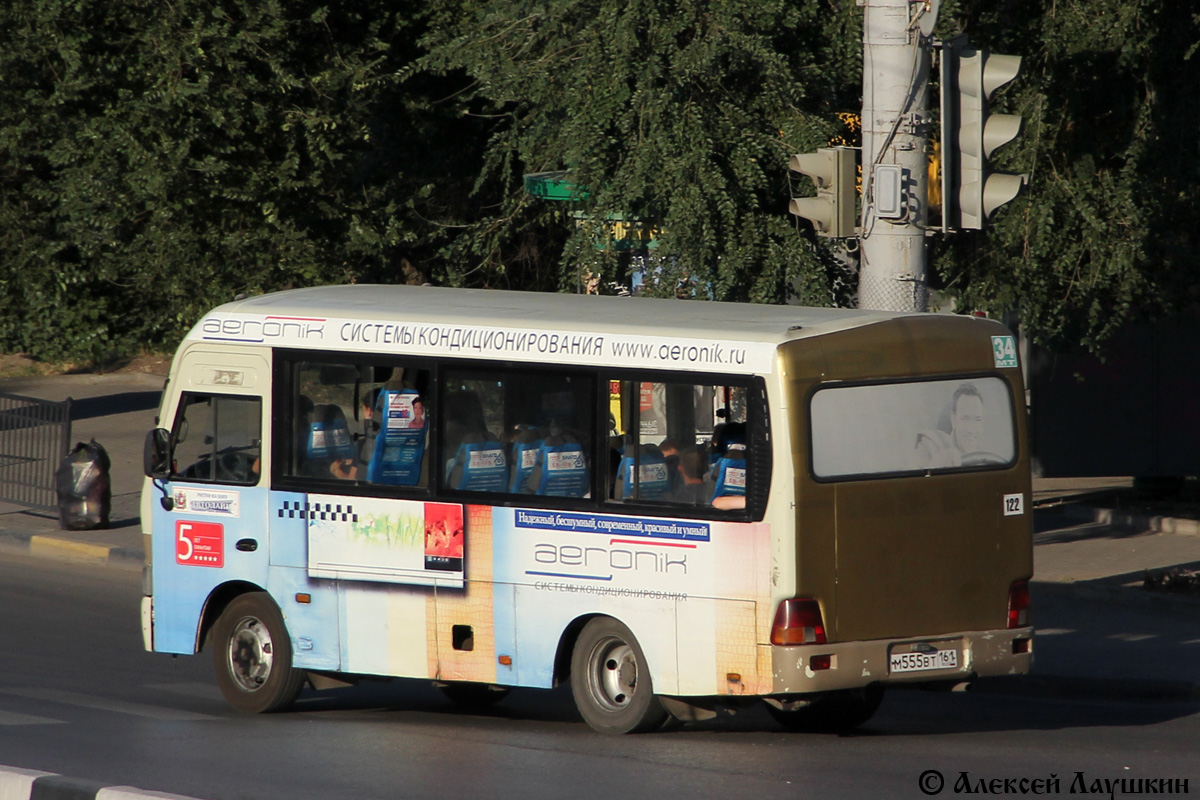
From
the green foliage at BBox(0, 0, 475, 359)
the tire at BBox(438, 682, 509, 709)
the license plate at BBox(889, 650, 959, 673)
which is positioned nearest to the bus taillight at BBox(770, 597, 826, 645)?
the license plate at BBox(889, 650, 959, 673)

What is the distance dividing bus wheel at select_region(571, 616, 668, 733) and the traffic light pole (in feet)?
10.4

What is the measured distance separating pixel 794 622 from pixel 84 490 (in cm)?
1090

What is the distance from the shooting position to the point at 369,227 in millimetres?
22500

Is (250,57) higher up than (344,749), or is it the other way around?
(250,57)

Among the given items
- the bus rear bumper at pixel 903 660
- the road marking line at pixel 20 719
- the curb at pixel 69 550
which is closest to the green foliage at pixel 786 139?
the curb at pixel 69 550

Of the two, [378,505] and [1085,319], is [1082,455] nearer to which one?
[1085,319]

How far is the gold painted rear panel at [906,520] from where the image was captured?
323 inches

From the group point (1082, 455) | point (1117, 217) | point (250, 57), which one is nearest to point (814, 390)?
point (1117, 217)

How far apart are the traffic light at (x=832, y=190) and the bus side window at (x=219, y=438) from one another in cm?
377

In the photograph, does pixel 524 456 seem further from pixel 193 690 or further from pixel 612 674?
pixel 193 690

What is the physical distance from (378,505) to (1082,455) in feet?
37.3

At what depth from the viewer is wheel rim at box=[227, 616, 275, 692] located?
32.7ft

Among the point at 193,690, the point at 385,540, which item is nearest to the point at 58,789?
the point at 385,540

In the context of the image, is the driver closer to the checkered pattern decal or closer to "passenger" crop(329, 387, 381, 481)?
"passenger" crop(329, 387, 381, 481)
